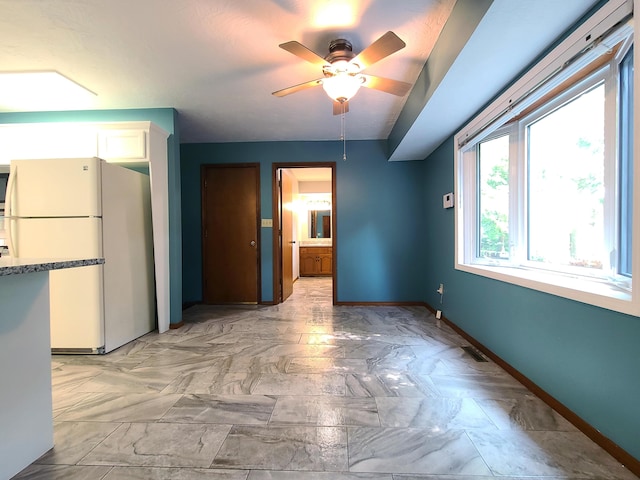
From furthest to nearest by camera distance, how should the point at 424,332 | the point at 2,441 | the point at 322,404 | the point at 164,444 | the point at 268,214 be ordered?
the point at 268,214 < the point at 424,332 < the point at 322,404 < the point at 164,444 < the point at 2,441

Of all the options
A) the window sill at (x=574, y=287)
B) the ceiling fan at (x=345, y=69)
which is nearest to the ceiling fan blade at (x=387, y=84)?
the ceiling fan at (x=345, y=69)

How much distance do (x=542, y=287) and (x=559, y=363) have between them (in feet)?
1.34

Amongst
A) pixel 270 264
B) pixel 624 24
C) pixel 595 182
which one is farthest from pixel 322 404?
pixel 270 264

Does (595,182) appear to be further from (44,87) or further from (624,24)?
(44,87)

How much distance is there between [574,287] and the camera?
142 cm

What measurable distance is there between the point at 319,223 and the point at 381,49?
239 inches

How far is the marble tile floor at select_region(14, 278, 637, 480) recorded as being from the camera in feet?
3.84

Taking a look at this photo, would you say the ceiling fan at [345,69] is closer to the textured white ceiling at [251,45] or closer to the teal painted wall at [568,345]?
the textured white ceiling at [251,45]

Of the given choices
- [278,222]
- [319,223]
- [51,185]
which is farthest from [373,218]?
[319,223]

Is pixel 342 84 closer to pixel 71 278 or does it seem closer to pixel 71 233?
pixel 71 233

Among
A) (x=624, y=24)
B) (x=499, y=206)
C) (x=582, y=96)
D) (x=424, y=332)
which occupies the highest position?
(x=624, y=24)

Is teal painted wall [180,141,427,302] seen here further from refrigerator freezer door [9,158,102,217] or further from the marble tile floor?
refrigerator freezer door [9,158,102,217]

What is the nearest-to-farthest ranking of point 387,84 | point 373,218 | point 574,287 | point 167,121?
point 574,287 < point 387,84 < point 167,121 < point 373,218

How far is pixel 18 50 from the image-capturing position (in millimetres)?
2029
